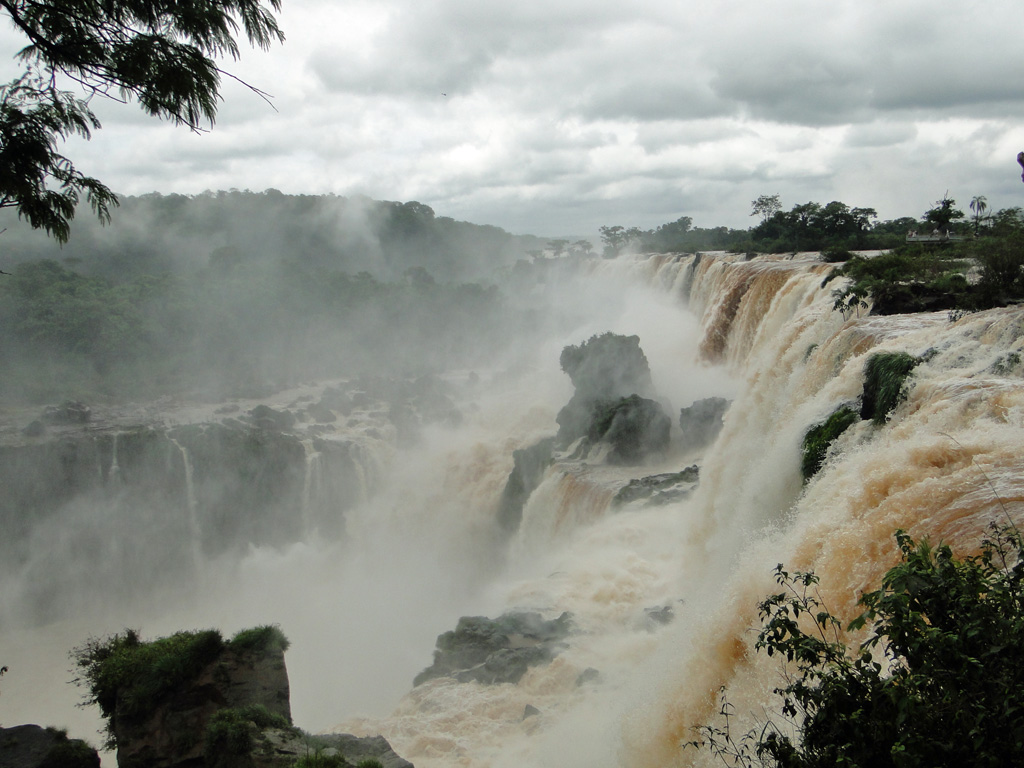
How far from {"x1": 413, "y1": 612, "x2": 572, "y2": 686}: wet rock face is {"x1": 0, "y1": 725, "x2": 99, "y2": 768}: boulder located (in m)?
5.08

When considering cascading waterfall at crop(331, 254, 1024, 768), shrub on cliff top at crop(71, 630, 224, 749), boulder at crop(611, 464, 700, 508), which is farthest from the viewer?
boulder at crop(611, 464, 700, 508)

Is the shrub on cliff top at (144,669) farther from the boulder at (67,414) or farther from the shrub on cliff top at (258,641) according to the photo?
the boulder at (67,414)

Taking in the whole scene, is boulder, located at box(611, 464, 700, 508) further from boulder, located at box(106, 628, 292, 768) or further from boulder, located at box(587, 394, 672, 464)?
boulder, located at box(106, 628, 292, 768)

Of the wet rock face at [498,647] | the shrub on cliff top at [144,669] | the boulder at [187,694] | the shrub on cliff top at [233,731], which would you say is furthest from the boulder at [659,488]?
the shrub on cliff top at [144,669]

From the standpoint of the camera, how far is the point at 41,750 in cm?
822

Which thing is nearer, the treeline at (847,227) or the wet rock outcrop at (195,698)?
the wet rock outcrop at (195,698)

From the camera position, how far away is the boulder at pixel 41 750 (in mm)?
7996

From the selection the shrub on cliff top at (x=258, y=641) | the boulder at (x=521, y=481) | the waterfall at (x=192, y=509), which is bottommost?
the shrub on cliff top at (x=258, y=641)

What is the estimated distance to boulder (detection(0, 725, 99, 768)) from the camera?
26.2 ft

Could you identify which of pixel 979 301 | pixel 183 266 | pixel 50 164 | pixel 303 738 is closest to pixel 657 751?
pixel 303 738

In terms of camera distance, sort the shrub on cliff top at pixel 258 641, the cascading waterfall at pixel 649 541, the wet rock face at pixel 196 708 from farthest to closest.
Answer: the shrub on cliff top at pixel 258 641 → the wet rock face at pixel 196 708 → the cascading waterfall at pixel 649 541

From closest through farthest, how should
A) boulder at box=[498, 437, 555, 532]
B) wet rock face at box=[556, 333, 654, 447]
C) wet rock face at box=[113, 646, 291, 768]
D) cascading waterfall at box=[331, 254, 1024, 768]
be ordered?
1. cascading waterfall at box=[331, 254, 1024, 768]
2. wet rock face at box=[113, 646, 291, 768]
3. boulder at box=[498, 437, 555, 532]
4. wet rock face at box=[556, 333, 654, 447]

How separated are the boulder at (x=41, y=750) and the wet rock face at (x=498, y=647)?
16.7 ft

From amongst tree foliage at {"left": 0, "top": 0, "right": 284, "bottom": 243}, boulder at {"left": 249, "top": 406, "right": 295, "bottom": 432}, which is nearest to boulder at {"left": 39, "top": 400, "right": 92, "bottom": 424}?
boulder at {"left": 249, "top": 406, "right": 295, "bottom": 432}
